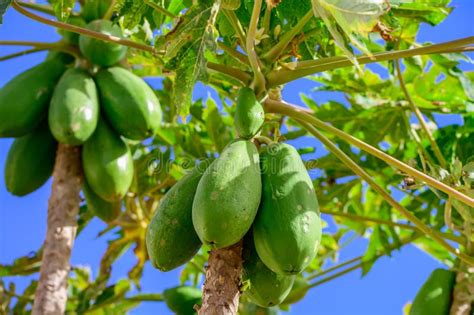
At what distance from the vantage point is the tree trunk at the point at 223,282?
5.43ft

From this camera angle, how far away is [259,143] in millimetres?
1994

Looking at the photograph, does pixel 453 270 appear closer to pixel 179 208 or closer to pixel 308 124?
pixel 308 124

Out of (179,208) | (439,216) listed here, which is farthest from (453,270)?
(179,208)

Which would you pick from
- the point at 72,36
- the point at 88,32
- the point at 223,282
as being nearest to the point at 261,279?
the point at 223,282

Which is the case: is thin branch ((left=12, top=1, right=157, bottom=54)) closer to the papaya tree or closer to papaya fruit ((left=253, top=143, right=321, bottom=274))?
the papaya tree

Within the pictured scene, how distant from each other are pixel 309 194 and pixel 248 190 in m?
0.17

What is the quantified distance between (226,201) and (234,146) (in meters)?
0.23

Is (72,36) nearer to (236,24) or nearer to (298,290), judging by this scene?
(236,24)

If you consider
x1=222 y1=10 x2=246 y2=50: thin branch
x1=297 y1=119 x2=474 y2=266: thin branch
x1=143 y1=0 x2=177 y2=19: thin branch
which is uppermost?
x1=143 y1=0 x2=177 y2=19: thin branch

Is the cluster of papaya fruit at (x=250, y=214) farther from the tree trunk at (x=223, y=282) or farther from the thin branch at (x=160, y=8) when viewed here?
the thin branch at (x=160, y=8)

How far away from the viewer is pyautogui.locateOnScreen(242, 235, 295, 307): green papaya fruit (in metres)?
1.78

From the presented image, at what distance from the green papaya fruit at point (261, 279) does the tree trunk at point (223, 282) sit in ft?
0.16

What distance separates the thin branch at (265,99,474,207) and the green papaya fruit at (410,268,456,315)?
855 millimetres

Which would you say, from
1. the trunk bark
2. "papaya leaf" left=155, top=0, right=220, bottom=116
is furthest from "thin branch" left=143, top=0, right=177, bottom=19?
the trunk bark
